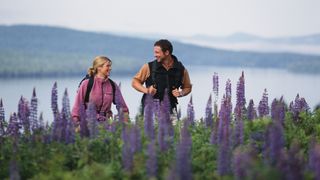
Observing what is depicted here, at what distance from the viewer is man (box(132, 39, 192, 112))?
10.3 meters

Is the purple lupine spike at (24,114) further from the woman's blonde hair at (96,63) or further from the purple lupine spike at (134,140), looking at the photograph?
the woman's blonde hair at (96,63)

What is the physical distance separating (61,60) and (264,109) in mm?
138419

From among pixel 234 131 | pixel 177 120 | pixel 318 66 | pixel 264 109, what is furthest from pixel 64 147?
pixel 318 66

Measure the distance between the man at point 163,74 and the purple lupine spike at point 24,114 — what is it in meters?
3.54

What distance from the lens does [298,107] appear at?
9.49 meters

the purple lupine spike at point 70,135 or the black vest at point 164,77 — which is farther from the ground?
the black vest at point 164,77

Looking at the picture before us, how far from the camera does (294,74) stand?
14325 centimetres

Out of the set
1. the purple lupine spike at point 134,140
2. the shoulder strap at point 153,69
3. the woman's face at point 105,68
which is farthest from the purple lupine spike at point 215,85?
the purple lupine spike at point 134,140

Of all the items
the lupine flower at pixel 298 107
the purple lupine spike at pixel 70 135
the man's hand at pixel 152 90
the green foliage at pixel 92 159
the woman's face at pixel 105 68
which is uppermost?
the woman's face at pixel 105 68

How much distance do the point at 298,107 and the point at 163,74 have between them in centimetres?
224

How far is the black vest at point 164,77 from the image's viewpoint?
10375 mm

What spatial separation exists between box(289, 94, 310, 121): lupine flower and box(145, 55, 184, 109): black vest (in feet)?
6.19

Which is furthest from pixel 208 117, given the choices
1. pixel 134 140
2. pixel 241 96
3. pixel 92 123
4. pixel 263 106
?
pixel 134 140

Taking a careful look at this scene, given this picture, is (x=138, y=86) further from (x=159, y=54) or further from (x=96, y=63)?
A: (x=96, y=63)
